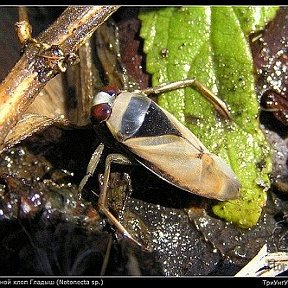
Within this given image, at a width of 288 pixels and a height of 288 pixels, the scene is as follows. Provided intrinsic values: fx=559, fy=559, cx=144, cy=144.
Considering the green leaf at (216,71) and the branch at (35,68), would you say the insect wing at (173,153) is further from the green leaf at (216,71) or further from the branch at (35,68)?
the branch at (35,68)

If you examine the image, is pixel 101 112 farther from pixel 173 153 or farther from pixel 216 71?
pixel 216 71

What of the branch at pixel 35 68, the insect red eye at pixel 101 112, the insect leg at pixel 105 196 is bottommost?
the insect leg at pixel 105 196

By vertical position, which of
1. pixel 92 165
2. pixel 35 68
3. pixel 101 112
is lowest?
pixel 92 165

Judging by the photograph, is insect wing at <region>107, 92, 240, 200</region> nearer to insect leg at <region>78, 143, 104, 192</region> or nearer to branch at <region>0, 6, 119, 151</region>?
insect leg at <region>78, 143, 104, 192</region>

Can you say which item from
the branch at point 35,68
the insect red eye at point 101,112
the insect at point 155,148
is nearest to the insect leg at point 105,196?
the insect at point 155,148

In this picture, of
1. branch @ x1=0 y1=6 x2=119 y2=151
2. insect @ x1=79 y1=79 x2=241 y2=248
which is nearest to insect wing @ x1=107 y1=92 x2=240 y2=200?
insect @ x1=79 y1=79 x2=241 y2=248

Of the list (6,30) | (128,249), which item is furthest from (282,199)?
(6,30)

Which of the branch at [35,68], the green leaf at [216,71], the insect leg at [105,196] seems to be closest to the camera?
the branch at [35,68]

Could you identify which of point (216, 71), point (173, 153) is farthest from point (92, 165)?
point (216, 71)

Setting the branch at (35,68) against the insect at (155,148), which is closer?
the branch at (35,68)
